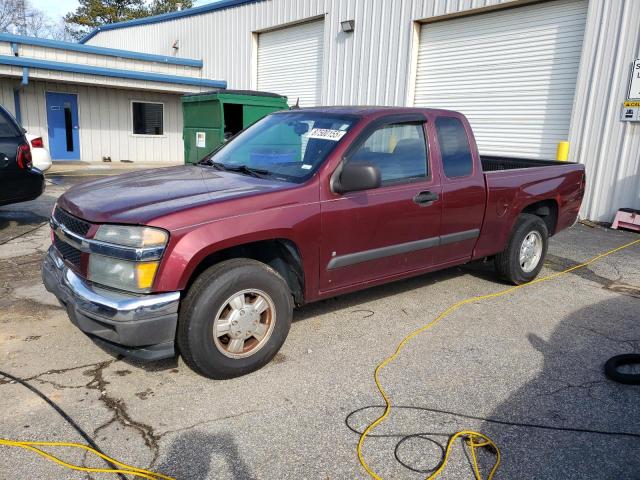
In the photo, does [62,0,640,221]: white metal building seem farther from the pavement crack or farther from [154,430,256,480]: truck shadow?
the pavement crack

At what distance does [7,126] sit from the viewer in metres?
7.25

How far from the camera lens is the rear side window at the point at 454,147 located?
186 inches

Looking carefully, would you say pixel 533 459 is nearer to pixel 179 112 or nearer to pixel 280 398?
pixel 280 398

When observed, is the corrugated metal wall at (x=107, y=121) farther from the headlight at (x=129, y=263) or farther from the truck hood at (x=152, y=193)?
the headlight at (x=129, y=263)

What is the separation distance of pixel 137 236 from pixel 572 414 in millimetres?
2812

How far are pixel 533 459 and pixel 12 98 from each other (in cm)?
1829

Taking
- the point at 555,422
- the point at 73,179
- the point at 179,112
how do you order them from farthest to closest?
the point at 179,112 < the point at 73,179 < the point at 555,422

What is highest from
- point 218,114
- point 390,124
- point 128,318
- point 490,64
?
point 490,64

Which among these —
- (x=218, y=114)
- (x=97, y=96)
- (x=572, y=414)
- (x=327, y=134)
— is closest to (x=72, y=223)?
(x=327, y=134)

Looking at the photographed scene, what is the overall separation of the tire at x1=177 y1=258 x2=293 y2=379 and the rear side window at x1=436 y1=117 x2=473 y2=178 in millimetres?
2030

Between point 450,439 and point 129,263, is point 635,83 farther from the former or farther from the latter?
point 129,263

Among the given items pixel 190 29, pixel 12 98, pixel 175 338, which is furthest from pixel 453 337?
pixel 190 29

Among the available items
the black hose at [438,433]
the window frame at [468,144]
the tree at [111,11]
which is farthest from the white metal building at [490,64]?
the tree at [111,11]

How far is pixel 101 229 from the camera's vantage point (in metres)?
3.18
